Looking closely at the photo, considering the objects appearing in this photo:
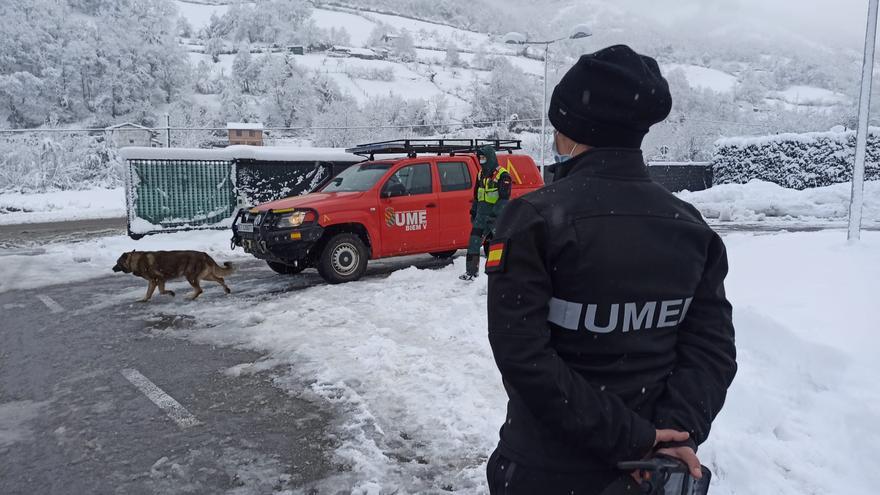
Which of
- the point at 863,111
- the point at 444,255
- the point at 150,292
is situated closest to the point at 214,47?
the point at 444,255

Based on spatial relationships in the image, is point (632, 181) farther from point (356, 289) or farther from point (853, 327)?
point (356, 289)

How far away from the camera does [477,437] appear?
3795 mm

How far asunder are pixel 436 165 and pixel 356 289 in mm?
2756

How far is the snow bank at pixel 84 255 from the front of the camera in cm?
953

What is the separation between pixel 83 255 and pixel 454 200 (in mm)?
7395

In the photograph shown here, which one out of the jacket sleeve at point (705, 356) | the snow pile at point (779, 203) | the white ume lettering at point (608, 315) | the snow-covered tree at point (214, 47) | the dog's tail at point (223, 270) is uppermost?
the snow-covered tree at point (214, 47)

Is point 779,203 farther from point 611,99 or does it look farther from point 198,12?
point 198,12

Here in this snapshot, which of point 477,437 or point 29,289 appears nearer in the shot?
point 477,437

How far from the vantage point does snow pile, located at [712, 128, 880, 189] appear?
75.6 feet

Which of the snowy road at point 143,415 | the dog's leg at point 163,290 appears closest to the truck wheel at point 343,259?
the dog's leg at point 163,290

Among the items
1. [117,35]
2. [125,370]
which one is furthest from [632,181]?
[117,35]

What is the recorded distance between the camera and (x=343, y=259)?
8719mm

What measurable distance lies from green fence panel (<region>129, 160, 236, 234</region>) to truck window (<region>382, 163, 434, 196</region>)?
6.94 m

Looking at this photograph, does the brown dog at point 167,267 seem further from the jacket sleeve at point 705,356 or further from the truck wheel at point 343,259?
the jacket sleeve at point 705,356
